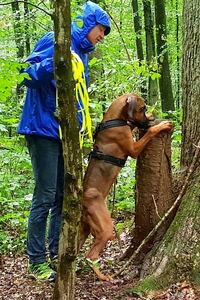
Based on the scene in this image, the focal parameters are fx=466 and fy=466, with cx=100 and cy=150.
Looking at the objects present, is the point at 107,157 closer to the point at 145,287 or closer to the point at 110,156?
the point at 110,156

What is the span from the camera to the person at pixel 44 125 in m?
4.00

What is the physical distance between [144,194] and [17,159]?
3.58 m

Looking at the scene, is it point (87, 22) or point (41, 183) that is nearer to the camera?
point (87, 22)

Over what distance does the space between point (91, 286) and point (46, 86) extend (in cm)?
178

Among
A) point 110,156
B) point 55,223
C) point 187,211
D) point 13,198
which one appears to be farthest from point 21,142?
point 187,211

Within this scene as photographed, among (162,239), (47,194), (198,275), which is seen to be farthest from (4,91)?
(198,275)

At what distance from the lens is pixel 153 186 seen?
4293 millimetres

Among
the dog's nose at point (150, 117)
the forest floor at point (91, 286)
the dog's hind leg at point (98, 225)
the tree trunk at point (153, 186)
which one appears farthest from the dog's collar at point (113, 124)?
the forest floor at point (91, 286)

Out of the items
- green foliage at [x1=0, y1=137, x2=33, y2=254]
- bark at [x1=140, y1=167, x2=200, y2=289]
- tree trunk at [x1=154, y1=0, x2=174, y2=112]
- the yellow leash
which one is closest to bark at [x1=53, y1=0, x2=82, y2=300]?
the yellow leash

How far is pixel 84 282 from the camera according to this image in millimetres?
4195

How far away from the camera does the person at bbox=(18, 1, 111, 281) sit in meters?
4.00

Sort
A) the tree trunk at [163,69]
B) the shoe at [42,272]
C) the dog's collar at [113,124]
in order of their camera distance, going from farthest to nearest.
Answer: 1. the tree trunk at [163,69]
2. the dog's collar at [113,124]
3. the shoe at [42,272]

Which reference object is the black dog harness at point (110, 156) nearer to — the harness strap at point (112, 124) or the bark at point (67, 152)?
the harness strap at point (112, 124)

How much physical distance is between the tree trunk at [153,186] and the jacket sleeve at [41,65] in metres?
1.18
